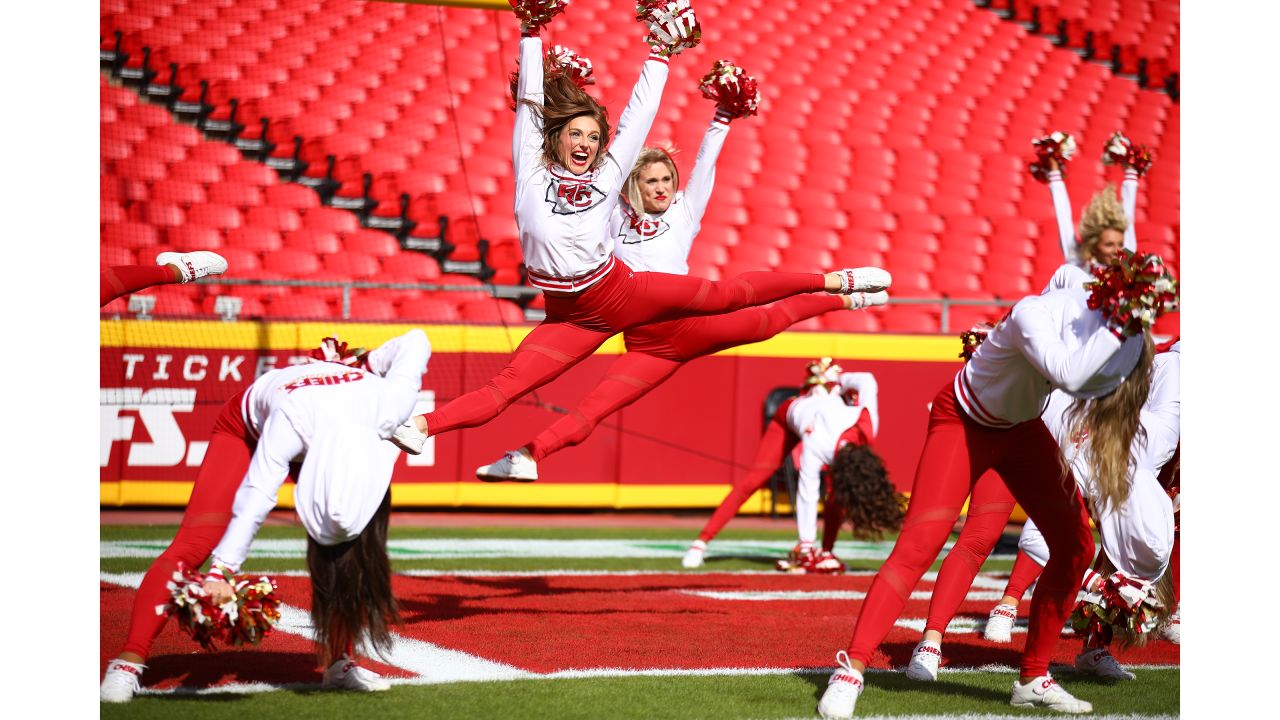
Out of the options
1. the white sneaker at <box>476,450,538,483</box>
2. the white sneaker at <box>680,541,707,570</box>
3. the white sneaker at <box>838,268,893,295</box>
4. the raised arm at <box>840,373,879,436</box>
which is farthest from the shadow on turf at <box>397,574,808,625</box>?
the white sneaker at <box>838,268,893,295</box>

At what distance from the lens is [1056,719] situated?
3.45 m

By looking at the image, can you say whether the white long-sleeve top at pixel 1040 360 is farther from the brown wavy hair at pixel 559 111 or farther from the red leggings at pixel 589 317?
the brown wavy hair at pixel 559 111

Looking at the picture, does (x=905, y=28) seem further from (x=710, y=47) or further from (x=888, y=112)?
(x=710, y=47)

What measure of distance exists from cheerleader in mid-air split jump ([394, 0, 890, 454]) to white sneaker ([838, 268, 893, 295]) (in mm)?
617

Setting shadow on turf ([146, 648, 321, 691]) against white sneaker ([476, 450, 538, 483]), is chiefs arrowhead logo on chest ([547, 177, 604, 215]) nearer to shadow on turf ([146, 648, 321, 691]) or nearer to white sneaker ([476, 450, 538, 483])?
white sneaker ([476, 450, 538, 483])

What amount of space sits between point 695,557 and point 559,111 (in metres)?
3.40

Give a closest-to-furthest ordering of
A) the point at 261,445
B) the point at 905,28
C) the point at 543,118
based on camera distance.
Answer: the point at 261,445
the point at 543,118
the point at 905,28

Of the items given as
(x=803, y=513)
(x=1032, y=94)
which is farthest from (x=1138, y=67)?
(x=803, y=513)

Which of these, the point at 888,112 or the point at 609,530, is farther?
the point at 888,112

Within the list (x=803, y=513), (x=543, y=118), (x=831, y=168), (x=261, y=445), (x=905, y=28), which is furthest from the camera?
(x=905, y=28)

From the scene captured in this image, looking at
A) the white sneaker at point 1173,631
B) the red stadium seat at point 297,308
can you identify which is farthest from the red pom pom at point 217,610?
the red stadium seat at point 297,308

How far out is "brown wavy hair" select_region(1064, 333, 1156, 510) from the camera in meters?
3.23

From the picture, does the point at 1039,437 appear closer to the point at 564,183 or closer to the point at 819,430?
the point at 564,183

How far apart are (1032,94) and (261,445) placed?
34.1ft
